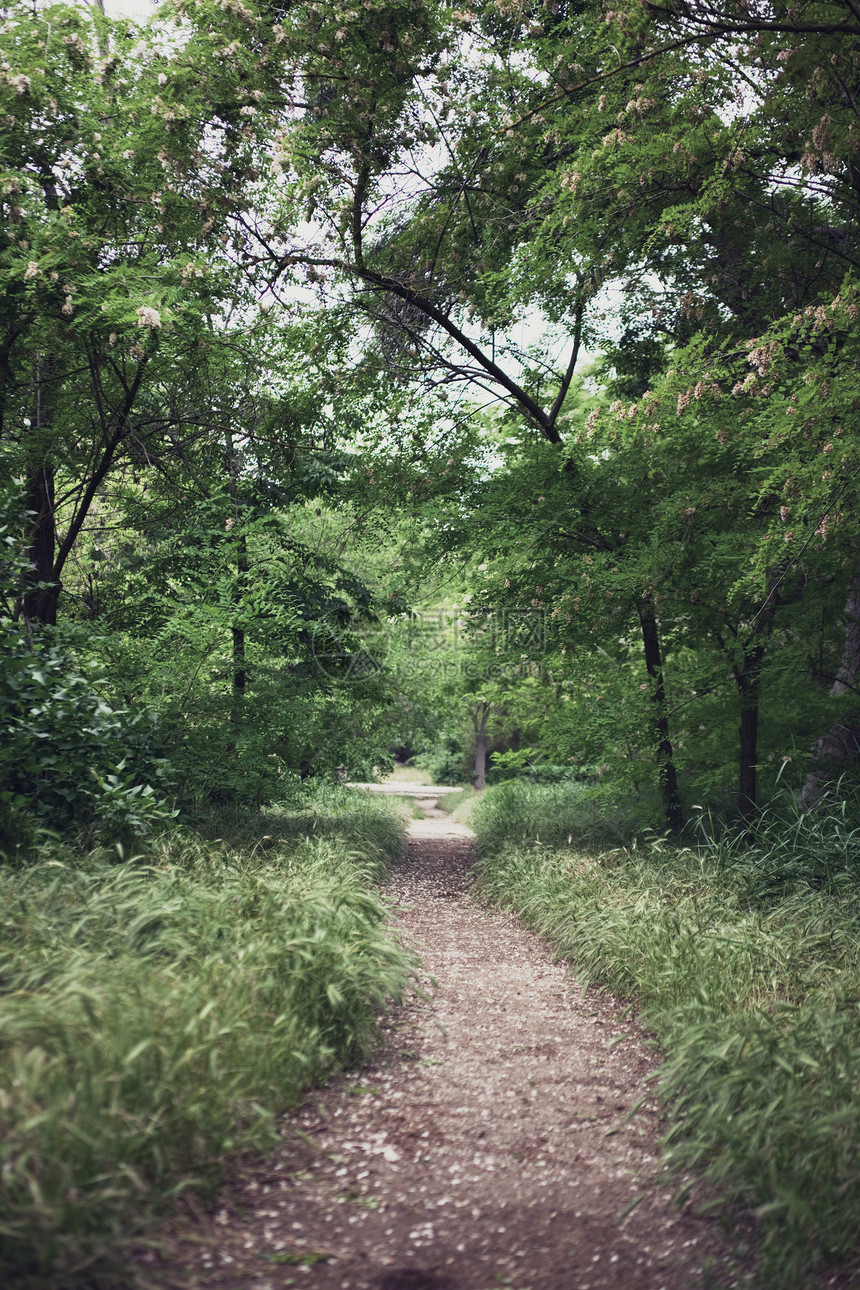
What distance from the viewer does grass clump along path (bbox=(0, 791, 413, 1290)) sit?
78.9 inches

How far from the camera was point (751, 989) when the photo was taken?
11.8ft

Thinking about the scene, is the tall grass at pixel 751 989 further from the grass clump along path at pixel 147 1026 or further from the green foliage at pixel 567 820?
the grass clump along path at pixel 147 1026

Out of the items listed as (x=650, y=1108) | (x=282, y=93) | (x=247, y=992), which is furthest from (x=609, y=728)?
(x=282, y=93)

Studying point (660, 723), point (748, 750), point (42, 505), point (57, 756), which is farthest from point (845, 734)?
point (42, 505)

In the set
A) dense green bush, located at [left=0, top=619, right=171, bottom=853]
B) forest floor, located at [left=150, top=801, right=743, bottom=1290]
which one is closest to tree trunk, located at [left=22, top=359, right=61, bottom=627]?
dense green bush, located at [left=0, top=619, right=171, bottom=853]

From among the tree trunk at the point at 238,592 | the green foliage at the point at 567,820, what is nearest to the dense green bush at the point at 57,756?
the tree trunk at the point at 238,592

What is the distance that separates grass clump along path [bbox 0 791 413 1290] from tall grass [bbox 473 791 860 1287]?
50.7 inches

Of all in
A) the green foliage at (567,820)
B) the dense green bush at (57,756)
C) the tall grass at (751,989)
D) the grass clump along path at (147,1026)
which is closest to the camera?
the grass clump along path at (147,1026)

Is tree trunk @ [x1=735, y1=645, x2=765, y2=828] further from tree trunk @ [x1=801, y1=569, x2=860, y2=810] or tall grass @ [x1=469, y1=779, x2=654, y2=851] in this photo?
tall grass @ [x1=469, y1=779, x2=654, y2=851]

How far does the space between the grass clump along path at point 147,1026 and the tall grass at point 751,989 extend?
129 cm

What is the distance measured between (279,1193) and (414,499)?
241 inches

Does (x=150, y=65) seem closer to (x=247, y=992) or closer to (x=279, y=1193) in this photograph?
(x=247, y=992)

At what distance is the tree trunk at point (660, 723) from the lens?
23.5 ft

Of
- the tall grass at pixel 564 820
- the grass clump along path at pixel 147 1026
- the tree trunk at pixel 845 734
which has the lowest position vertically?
the tall grass at pixel 564 820
